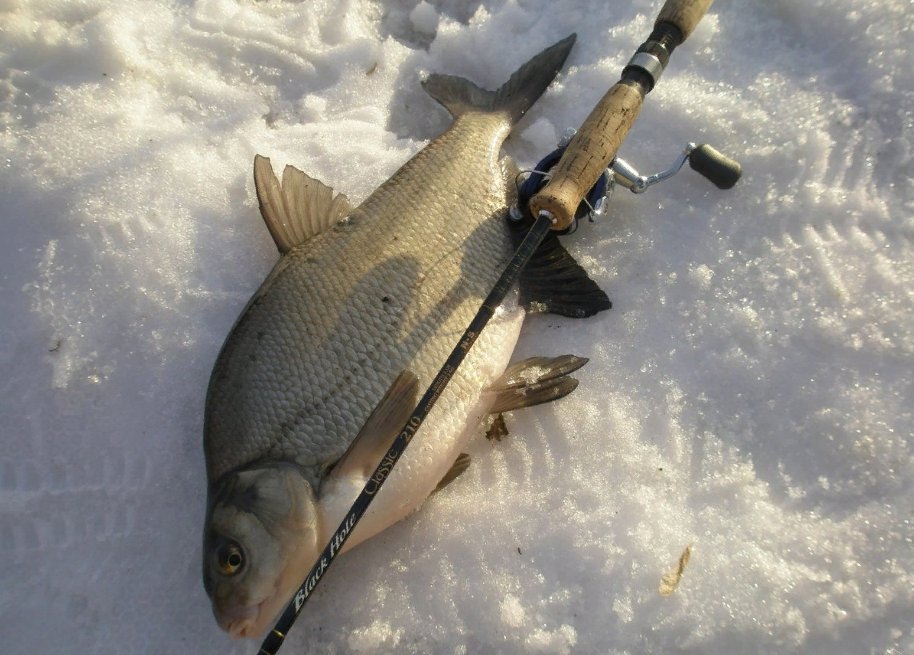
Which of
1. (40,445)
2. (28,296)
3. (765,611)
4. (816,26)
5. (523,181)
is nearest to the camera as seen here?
(765,611)

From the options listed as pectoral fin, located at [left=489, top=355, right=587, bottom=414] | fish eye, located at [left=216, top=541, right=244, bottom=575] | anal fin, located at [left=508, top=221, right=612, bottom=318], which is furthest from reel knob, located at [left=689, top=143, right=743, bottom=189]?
fish eye, located at [left=216, top=541, right=244, bottom=575]

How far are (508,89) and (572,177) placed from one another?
3.35 feet

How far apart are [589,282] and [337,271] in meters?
0.99

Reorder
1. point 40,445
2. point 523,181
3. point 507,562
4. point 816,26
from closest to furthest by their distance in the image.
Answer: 1. point 507,562
2. point 40,445
3. point 523,181
4. point 816,26

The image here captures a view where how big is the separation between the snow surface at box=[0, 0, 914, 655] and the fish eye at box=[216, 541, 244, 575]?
346 millimetres

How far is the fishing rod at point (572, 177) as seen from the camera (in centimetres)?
183

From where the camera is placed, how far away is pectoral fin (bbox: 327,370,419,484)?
79.4 inches

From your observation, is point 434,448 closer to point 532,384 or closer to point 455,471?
point 455,471

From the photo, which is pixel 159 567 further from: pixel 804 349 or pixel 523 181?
pixel 804 349

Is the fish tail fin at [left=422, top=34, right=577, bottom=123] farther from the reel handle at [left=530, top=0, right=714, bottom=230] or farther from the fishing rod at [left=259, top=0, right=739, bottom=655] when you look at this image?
the reel handle at [left=530, top=0, right=714, bottom=230]

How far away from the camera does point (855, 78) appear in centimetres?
281

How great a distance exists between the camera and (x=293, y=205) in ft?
8.32

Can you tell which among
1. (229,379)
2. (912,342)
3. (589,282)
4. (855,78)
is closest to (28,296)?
(229,379)

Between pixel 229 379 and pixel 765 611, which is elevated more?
pixel 765 611
